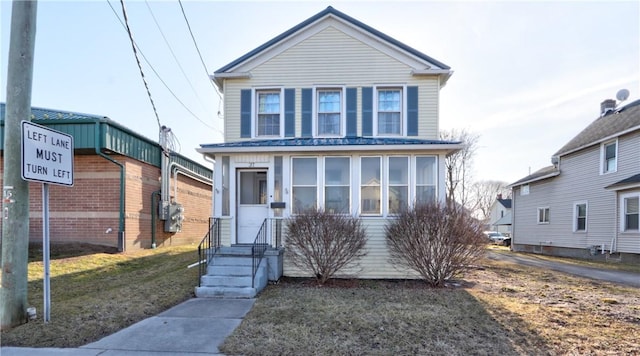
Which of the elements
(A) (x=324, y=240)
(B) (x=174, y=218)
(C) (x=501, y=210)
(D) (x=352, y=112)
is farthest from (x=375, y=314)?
(C) (x=501, y=210)

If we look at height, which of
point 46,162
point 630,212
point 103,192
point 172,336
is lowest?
point 172,336

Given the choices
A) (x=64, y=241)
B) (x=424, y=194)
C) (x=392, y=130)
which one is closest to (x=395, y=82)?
(x=392, y=130)

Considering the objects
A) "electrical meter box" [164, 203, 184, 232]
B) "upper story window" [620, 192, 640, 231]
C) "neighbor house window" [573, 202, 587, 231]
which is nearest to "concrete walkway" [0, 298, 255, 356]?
"electrical meter box" [164, 203, 184, 232]

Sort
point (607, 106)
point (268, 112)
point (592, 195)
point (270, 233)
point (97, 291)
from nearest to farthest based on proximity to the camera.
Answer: point (97, 291)
point (270, 233)
point (268, 112)
point (592, 195)
point (607, 106)

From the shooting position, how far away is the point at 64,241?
34.9 ft

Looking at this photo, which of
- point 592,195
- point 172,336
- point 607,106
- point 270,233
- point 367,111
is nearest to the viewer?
point 172,336

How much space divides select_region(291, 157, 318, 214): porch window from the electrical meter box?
22.5 feet

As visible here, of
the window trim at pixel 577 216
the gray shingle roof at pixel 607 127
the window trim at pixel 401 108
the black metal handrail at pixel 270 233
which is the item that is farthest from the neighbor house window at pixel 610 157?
the black metal handrail at pixel 270 233

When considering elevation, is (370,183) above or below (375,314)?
above

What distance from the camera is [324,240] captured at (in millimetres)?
7473

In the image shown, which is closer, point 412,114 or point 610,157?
point 412,114

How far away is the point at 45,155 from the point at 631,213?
1755 centimetres

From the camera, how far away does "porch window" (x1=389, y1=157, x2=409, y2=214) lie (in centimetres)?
875

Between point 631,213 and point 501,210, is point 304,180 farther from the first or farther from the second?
point 501,210
